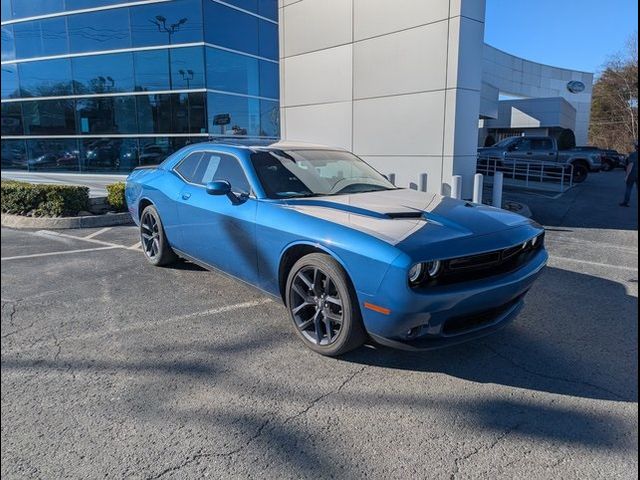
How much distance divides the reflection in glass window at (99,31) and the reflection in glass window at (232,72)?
2.90 meters

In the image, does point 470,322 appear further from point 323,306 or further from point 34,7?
point 34,7

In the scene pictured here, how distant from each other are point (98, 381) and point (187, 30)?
45.4 feet

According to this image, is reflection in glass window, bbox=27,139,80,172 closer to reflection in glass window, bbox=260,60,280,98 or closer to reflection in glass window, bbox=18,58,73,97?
reflection in glass window, bbox=18,58,73,97

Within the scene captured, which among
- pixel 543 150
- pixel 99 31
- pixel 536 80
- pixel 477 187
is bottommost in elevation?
pixel 477 187

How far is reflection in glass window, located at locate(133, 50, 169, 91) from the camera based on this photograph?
14680mm

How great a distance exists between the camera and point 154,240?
5.55 m

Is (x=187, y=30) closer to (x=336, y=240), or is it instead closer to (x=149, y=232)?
(x=149, y=232)

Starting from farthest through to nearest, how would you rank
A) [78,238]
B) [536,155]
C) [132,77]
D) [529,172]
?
[536,155] → [529,172] → [132,77] → [78,238]

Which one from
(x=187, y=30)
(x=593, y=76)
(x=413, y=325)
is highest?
(x=593, y=76)

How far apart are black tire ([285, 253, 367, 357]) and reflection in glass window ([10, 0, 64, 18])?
16.8 m

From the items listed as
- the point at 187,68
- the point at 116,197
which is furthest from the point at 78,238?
the point at 187,68

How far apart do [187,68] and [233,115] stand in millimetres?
1974

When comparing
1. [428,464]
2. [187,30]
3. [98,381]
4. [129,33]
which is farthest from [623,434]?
[129,33]

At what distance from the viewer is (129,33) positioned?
1480 centimetres
